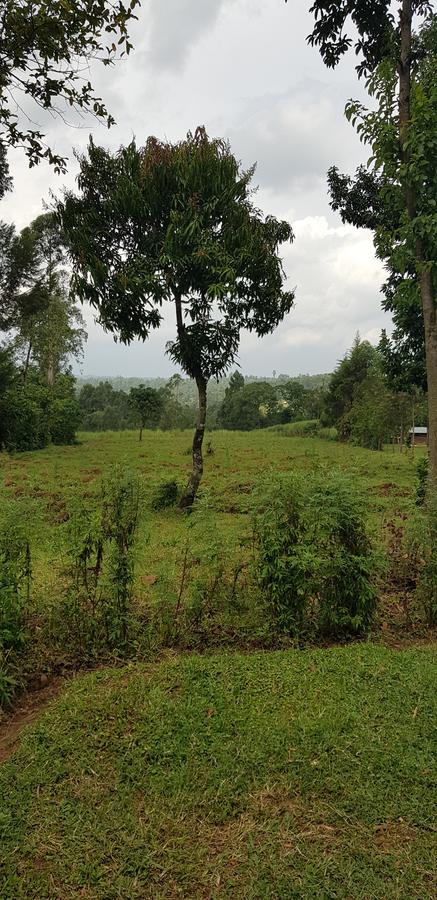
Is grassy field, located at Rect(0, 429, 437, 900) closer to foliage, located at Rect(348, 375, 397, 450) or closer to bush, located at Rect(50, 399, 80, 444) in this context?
bush, located at Rect(50, 399, 80, 444)

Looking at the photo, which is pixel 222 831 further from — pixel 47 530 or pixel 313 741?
pixel 47 530

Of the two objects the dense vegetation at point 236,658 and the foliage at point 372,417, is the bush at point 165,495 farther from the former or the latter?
the foliage at point 372,417

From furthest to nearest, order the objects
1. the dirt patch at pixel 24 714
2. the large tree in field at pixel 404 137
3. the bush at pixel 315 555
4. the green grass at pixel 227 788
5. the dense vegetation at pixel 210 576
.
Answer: the large tree in field at pixel 404 137, the bush at pixel 315 555, the dense vegetation at pixel 210 576, the dirt patch at pixel 24 714, the green grass at pixel 227 788

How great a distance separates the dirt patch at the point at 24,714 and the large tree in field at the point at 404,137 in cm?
467

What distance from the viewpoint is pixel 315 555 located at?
346 cm

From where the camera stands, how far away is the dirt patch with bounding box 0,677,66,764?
97.4 inches

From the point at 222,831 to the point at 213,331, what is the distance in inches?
313

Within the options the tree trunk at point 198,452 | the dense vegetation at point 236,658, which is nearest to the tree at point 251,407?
the tree trunk at point 198,452

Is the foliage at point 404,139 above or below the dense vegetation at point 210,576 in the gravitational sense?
above

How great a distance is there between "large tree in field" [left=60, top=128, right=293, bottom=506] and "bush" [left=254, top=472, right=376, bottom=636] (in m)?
5.19

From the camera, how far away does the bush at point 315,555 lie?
3.47 meters

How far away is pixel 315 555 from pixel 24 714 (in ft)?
6.72

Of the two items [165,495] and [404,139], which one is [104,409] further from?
[404,139]

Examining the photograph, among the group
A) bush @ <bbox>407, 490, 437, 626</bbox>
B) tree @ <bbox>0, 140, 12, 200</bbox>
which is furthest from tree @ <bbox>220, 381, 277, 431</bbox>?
bush @ <bbox>407, 490, 437, 626</bbox>
